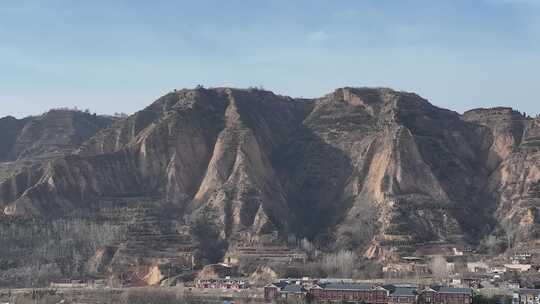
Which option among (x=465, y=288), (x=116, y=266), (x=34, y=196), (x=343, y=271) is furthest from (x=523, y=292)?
(x=34, y=196)

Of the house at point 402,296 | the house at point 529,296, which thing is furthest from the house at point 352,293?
the house at point 529,296

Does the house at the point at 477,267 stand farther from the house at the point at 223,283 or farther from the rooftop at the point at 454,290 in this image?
the house at the point at 223,283

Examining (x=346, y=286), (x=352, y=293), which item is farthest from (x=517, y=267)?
(x=352, y=293)

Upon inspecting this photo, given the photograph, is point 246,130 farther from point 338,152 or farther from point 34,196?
point 34,196

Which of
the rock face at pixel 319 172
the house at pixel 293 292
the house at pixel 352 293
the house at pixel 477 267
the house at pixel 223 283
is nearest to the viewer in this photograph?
the house at pixel 352 293

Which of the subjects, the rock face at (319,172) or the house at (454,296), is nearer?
the house at (454,296)

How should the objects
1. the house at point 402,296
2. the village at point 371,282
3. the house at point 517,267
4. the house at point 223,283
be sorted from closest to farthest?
1. the house at point 402,296
2. the village at point 371,282
3. the house at point 223,283
4. the house at point 517,267
